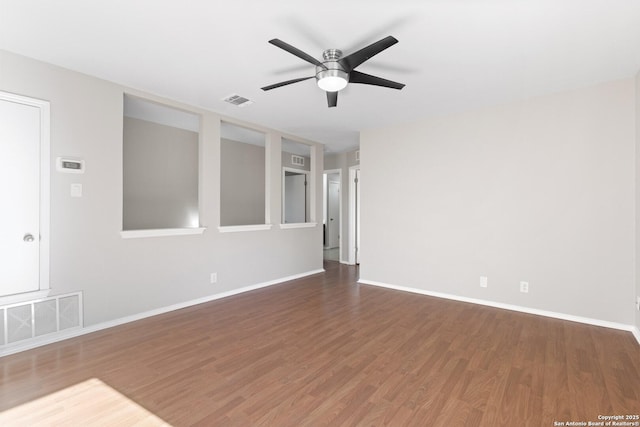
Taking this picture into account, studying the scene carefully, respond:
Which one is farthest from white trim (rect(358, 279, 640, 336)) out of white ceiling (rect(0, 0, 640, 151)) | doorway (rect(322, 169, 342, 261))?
doorway (rect(322, 169, 342, 261))

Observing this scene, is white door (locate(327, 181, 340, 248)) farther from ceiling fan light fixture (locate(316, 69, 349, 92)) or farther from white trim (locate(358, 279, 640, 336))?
ceiling fan light fixture (locate(316, 69, 349, 92))

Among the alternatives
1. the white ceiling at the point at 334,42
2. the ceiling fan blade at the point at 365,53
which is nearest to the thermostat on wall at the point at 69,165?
the white ceiling at the point at 334,42

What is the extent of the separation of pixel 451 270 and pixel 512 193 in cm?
124

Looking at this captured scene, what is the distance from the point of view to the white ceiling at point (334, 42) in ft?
6.34

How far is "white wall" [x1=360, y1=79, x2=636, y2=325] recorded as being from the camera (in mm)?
2977

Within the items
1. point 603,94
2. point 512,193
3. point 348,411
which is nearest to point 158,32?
point 348,411

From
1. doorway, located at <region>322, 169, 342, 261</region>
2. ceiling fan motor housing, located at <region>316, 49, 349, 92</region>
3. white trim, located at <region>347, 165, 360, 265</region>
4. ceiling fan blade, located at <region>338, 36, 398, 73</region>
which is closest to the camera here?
ceiling fan blade, located at <region>338, 36, 398, 73</region>

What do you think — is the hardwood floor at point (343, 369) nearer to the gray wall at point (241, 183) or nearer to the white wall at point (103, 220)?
the white wall at point (103, 220)

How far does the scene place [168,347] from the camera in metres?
2.54

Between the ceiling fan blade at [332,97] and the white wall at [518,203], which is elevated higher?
the ceiling fan blade at [332,97]

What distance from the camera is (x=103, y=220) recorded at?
295 centimetres

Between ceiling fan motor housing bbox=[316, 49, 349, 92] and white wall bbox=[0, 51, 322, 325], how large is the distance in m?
2.07

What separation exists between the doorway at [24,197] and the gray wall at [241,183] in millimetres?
3025

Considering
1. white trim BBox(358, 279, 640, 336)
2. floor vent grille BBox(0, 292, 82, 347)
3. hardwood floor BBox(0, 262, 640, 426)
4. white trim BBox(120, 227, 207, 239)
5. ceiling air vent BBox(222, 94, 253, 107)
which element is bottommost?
hardwood floor BBox(0, 262, 640, 426)
